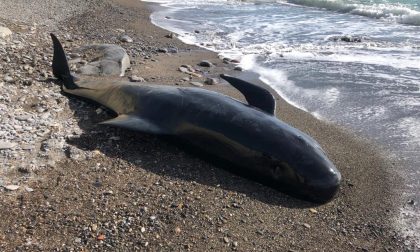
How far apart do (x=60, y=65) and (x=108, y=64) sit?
1.37 metres

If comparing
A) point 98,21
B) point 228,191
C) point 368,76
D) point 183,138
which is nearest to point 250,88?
point 183,138

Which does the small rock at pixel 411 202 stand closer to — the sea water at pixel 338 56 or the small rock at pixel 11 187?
the sea water at pixel 338 56

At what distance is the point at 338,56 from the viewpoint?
12258 millimetres

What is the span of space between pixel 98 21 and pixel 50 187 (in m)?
11.3

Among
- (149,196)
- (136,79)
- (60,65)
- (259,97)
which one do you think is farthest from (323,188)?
(60,65)

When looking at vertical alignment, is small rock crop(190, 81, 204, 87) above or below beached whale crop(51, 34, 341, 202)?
below

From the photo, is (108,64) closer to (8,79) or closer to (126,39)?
(8,79)

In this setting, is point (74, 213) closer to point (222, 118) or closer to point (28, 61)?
point (222, 118)

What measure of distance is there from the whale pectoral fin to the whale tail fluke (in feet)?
7.03

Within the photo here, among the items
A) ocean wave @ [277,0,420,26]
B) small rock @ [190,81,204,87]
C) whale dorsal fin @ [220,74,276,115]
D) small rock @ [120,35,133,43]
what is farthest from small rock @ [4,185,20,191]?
ocean wave @ [277,0,420,26]

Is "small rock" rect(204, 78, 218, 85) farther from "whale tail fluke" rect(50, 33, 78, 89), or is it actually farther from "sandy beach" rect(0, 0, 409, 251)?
"whale tail fluke" rect(50, 33, 78, 89)

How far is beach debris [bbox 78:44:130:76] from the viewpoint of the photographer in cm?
919

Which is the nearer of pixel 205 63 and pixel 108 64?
pixel 108 64

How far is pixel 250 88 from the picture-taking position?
6363mm
